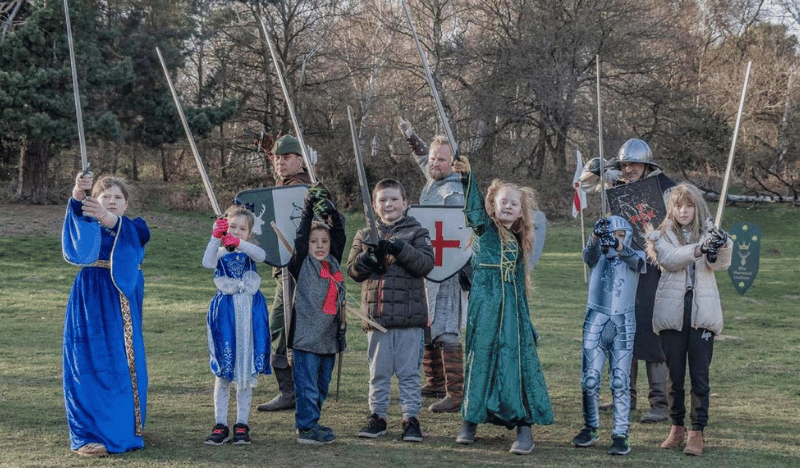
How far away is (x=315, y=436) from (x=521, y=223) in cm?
162

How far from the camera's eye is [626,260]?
502cm

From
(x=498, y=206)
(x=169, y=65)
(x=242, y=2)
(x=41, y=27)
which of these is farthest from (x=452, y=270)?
(x=242, y=2)

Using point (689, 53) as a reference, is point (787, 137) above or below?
below

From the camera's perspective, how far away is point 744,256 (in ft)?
38.9

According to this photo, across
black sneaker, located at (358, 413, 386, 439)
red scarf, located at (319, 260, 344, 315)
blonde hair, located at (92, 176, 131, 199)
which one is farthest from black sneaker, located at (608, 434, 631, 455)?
blonde hair, located at (92, 176, 131, 199)

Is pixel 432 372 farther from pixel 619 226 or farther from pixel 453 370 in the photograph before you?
pixel 619 226

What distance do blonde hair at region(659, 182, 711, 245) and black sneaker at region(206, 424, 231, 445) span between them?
265cm

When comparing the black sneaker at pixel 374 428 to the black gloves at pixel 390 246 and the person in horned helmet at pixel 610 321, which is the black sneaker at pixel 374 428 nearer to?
the black gloves at pixel 390 246

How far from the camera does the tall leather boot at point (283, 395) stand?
5859 millimetres

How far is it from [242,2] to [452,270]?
836 inches

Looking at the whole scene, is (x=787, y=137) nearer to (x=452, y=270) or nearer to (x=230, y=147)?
(x=230, y=147)

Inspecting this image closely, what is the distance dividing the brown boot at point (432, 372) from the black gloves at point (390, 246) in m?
1.53

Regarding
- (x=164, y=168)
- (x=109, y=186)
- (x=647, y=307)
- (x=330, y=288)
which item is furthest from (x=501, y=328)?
(x=164, y=168)

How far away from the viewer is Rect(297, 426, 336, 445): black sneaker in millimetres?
4965
